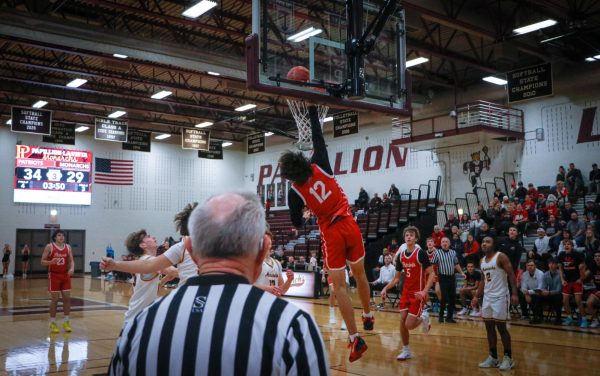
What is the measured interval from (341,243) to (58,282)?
23.3 feet

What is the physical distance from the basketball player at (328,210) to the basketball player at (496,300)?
8.05 feet

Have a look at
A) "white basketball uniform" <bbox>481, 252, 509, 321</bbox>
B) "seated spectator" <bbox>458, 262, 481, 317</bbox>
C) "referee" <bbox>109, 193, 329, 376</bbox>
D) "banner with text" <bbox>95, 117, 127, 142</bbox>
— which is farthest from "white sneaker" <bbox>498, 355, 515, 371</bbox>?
"banner with text" <bbox>95, 117, 127, 142</bbox>

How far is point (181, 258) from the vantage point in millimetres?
4898

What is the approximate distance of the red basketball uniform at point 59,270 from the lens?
34.6 feet

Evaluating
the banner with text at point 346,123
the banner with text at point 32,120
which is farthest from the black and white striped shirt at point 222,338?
the banner with text at point 32,120

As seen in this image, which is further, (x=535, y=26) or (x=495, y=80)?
(x=495, y=80)

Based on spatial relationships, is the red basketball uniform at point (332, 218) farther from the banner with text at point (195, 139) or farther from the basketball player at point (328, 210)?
the banner with text at point (195, 139)

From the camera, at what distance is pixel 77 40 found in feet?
54.5

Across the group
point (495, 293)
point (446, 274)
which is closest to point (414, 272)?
point (495, 293)

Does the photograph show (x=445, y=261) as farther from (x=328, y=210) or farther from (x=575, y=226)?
(x=328, y=210)

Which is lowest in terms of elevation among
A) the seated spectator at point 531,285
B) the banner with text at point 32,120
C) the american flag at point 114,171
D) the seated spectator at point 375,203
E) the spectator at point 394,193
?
the seated spectator at point 531,285

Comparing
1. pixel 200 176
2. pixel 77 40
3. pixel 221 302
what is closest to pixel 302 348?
pixel 221 302

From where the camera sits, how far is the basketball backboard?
25.1ft

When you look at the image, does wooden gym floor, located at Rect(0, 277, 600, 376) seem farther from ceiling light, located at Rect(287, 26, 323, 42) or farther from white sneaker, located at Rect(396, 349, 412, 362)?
ceiling light, located at Rect(287, 26, 323, 42)
